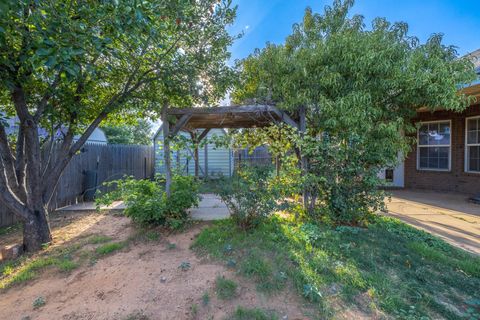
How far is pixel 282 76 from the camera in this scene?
15.5ft

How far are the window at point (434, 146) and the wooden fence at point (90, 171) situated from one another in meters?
9.74

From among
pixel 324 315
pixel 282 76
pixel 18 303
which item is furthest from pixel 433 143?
pixel 18 303

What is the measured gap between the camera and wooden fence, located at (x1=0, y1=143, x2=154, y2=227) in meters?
6.14

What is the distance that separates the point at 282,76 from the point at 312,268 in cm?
354

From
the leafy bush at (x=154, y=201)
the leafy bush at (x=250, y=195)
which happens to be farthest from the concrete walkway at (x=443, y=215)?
the leafy bush at (x=154, y=201)

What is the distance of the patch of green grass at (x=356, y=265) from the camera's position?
2420 mm

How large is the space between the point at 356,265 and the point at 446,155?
7.34 metres

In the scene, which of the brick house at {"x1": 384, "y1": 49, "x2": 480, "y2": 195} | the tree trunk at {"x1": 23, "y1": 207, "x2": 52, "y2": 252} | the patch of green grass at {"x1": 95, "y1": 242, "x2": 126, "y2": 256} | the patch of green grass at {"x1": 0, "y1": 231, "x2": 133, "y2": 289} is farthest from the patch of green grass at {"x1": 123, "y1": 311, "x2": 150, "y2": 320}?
the brick house at {"x1": 384, "y1": 49, "x2": 480, "y2": 195}

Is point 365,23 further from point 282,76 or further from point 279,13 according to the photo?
point 282,76

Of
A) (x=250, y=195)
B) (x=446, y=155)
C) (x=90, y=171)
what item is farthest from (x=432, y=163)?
(x=90, y=171)

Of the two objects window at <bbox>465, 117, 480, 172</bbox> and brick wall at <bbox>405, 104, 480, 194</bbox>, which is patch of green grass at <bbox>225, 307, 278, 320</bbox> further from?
window at <bbox>465, 117, 480, 172</bbox>

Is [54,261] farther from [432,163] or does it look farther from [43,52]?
[432,163]

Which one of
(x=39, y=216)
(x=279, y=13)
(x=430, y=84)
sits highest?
(x=279, y=13)

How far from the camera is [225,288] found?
2.56 metres
